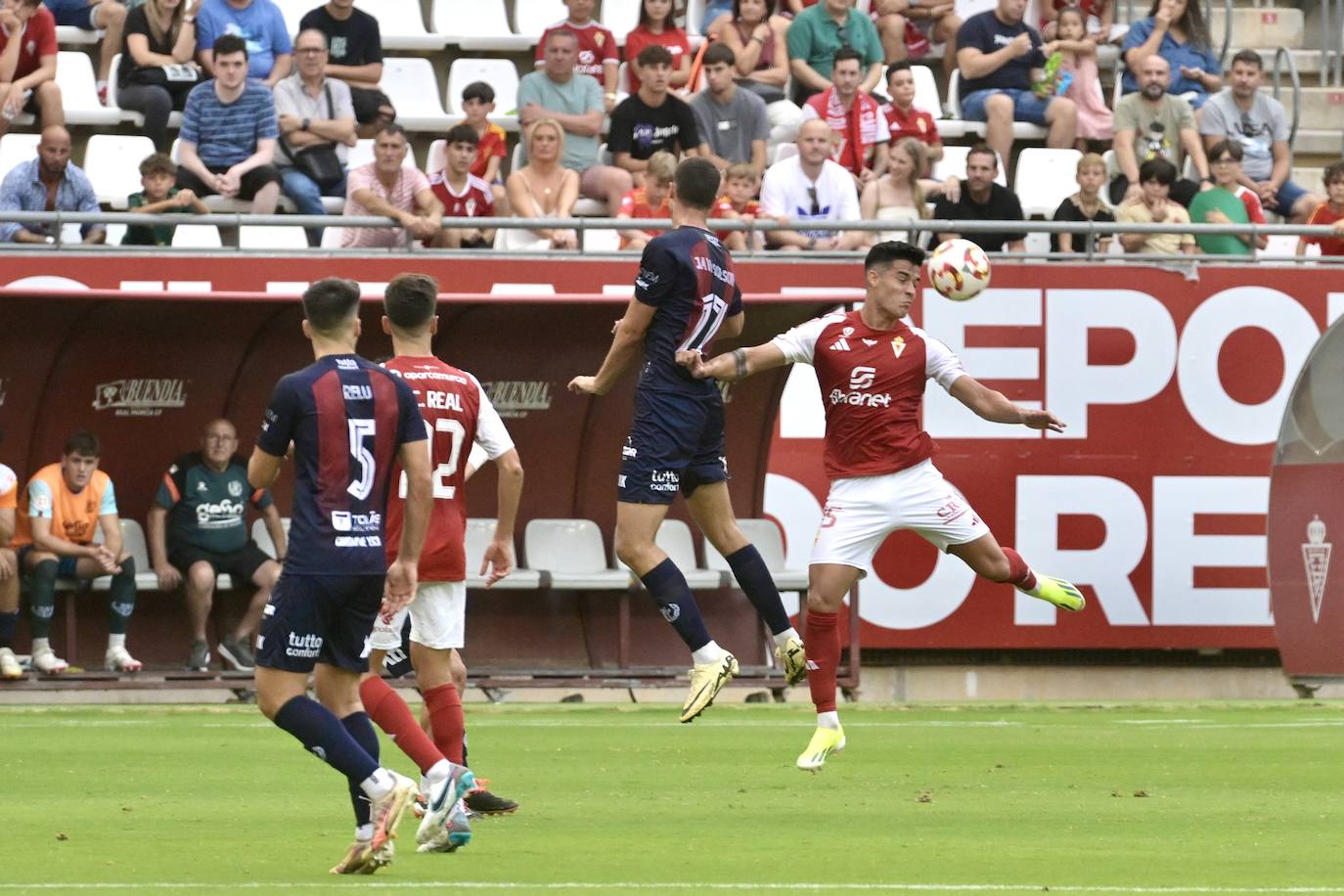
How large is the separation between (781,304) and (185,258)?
413 centimetres

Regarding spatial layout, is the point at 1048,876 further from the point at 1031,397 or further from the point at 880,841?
the point at 1031,397

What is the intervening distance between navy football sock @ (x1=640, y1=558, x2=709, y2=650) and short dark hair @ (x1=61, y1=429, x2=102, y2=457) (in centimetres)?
587

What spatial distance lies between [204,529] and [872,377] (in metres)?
6.46

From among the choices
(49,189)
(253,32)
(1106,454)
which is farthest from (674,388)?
(253,32)

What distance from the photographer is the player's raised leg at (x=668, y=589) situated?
10.1m

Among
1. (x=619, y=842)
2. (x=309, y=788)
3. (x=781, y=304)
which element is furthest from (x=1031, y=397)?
(x=619, y=842)

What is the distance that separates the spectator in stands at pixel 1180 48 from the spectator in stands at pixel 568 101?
5.16 metres

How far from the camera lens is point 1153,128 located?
753 inches

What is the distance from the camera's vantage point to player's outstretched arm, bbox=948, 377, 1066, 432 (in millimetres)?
10234

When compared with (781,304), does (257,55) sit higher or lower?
higher

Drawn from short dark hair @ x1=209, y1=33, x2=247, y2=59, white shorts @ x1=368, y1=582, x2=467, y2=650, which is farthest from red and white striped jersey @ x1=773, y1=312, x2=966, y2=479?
short dark hair @ x1=209, y1=33, x2=247, y2=59

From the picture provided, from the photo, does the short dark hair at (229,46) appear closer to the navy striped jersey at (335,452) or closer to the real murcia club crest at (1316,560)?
the real murcia club crest at (1316,560)

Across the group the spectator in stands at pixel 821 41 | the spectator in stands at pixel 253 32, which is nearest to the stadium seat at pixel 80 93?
the spectator in stands at pixel 253 32

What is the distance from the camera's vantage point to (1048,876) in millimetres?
6980
